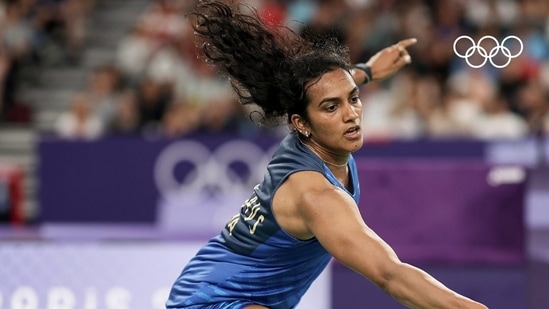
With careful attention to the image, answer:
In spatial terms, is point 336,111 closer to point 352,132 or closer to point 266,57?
point 352,132

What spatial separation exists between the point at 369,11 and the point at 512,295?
597 centimetres

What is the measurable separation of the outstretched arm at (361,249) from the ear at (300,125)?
0.25 m

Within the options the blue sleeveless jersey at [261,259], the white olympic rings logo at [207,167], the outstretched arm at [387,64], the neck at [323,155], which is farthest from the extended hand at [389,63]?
the white olympic rings logo at [207,167]

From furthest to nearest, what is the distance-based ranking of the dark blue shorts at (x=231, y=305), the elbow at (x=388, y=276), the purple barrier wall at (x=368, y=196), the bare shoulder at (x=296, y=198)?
1. the purple barrier wall at (x=368, y=196)
2. the dark blue shorts at (x=231, y=305)
3. the bare shoulder at (x=296, y=198)
4. the elbow at (x=388, y=276)

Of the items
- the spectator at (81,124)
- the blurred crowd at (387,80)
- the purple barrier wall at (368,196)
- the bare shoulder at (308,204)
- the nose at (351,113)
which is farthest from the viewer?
the spectator at (81,124)

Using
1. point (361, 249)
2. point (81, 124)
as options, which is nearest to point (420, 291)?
point (361, 249)

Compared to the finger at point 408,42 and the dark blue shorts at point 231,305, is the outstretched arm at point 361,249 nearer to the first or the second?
the dark blue shorts at point 231,305

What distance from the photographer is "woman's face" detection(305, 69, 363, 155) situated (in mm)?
4316

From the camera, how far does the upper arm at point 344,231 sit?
3682 millimetres

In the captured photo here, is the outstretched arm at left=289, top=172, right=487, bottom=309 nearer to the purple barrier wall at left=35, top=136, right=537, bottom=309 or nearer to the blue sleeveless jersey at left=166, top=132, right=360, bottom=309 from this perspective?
the blue sleeveless jersey at left=166, top=132, right=360, bottom=309

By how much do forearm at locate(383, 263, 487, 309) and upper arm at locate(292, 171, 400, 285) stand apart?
4 centimetres

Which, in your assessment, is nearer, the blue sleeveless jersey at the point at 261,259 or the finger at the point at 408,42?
the blue sleeveless jersey at the point at 261,259

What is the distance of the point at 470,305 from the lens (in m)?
3.35

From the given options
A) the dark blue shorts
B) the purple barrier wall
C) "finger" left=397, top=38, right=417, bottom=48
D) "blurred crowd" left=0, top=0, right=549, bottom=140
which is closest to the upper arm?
the dark blue shorts
